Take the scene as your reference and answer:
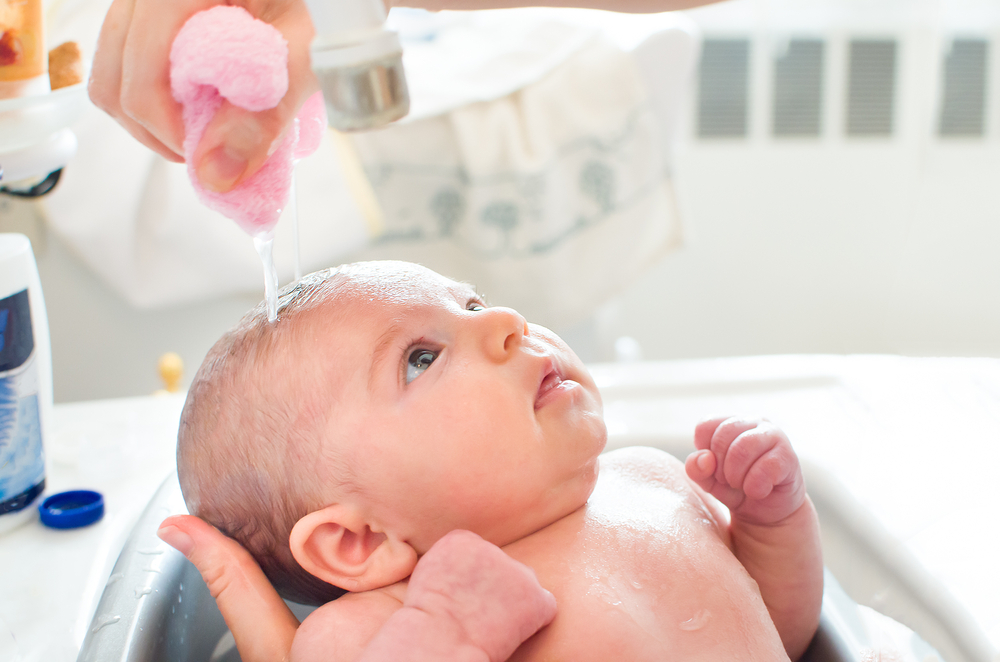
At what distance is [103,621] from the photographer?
579 millimetres

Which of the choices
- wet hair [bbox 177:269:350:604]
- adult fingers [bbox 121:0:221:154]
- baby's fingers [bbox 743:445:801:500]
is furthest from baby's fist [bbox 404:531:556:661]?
adult fingers [bbox 121:0:221:154]

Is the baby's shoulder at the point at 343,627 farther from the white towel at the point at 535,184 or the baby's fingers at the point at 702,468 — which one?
the white towel at the point at 535,184

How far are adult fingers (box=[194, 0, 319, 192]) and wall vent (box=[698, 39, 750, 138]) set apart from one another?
1856mm

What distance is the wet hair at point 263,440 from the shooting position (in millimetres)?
600

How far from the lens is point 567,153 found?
1.48 meters

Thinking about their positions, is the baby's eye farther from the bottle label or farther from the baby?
the bottle label

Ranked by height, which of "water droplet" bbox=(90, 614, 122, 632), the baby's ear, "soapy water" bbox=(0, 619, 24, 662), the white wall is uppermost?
the baby's ear

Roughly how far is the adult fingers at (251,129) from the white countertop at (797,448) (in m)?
0.35

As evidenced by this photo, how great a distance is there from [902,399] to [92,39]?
4.03 ft

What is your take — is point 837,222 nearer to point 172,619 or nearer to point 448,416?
point 448,416

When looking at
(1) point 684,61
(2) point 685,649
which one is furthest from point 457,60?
(2) point 685,649

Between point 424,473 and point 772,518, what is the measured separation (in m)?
0.30

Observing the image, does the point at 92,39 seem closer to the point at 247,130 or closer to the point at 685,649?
the point at 247,130

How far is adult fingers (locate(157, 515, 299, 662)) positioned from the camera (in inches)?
23.0
